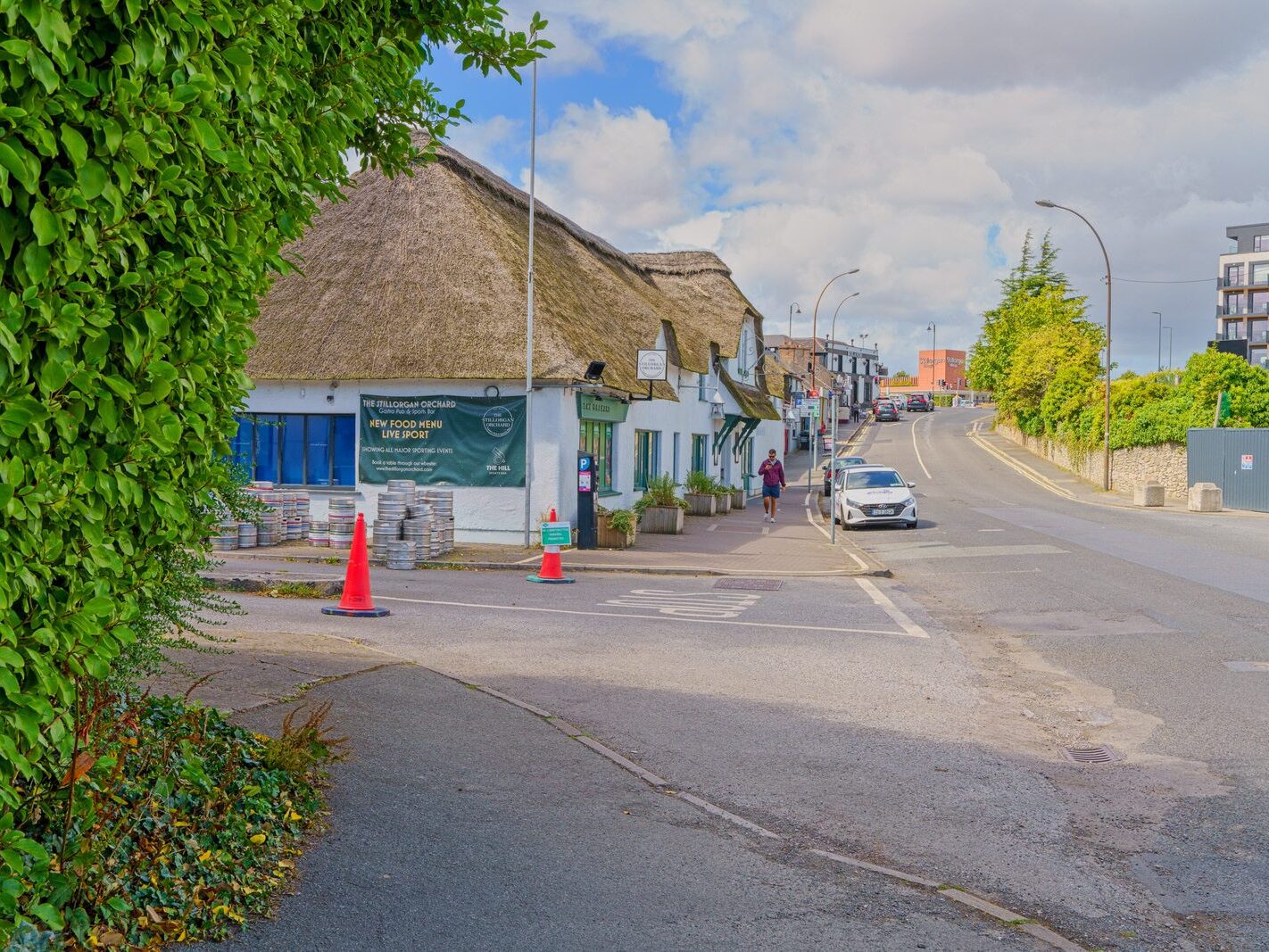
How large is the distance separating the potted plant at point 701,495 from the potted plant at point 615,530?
1094 centimetres

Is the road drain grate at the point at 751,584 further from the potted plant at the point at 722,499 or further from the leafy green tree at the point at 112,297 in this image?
the potted plant at the point at 722,499

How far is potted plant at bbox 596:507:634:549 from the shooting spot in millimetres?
21344

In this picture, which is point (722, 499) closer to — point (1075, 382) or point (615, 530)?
point (615, 530)

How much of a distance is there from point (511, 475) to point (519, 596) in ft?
23.3

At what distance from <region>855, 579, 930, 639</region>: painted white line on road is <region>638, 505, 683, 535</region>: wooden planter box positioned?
847 centimetres

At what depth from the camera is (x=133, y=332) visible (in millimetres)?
3309

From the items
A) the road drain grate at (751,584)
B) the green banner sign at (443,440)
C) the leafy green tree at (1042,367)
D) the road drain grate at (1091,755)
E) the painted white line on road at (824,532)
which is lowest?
the road drain grate at (1091,755)

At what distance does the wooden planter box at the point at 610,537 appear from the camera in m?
21.4

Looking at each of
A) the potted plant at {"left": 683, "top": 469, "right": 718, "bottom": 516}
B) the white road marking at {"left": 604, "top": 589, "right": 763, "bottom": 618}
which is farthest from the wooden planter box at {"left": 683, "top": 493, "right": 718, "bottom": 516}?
the white road marking at {"left": 604, "top": 589, "right": 763, "bottom": 618}

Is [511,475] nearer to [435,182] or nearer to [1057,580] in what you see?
[435,182]

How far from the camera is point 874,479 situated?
2947 centimetres

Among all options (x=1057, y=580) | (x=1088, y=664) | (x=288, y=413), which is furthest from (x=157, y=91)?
(x=288, y=413)

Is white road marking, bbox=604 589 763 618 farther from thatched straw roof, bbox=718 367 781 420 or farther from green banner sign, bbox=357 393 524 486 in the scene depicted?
thatched straw roof, bbox=718 367 781 420

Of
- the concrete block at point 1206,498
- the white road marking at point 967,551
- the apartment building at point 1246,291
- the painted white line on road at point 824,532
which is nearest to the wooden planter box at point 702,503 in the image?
the painted white line on road at point 824,532
